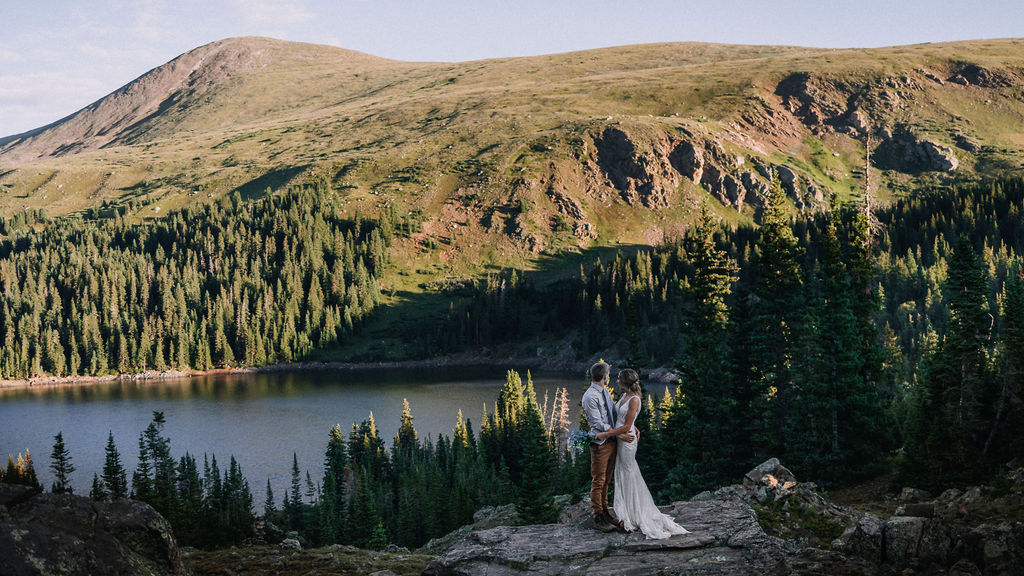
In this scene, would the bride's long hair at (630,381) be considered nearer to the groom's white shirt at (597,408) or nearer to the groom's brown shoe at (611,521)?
the groom's white shirt at (597,408)

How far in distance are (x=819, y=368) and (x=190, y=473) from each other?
73231 millimetres

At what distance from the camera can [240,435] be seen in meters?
127

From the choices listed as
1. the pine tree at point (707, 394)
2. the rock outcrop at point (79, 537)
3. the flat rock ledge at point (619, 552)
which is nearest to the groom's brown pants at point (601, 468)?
the flat rock ledge at point (619, 552)

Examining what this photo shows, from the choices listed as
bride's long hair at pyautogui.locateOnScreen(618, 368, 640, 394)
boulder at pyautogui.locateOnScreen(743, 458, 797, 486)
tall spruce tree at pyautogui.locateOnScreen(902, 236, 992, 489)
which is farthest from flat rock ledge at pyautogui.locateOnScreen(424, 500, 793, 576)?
tall spruce tree at pyautogui.locateOnScreen(902, 236, 992, 489)

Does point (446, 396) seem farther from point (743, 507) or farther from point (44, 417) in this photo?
point (743, 507)

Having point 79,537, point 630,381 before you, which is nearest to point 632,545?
point 630,381

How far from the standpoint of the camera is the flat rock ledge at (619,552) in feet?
55.0

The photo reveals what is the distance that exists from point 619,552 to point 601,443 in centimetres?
271

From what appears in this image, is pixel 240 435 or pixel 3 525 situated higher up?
pixel 3 525

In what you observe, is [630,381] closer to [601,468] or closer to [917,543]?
[601,468]

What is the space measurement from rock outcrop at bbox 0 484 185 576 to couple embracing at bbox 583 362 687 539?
1062 cm

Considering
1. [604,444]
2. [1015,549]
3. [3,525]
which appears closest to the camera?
[3,525]

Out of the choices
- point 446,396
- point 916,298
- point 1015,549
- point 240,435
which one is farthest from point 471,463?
point 916,298

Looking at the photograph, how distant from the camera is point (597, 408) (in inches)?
703
